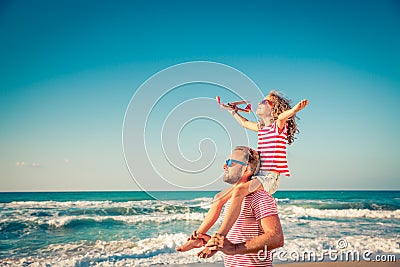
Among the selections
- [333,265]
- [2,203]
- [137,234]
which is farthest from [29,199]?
[333,265]

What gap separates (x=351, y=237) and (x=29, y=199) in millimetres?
15367

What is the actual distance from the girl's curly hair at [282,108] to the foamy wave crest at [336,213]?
14.0 m

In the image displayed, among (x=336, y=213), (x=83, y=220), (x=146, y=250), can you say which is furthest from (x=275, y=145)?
(x=336, y=213)

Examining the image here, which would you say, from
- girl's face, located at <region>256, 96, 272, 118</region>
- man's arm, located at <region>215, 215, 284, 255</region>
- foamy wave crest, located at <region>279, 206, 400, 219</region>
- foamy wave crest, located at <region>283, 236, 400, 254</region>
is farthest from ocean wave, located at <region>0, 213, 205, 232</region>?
man's arm, located at <region>215, 215, 284, 255</region>

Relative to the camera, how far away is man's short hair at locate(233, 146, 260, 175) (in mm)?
1477

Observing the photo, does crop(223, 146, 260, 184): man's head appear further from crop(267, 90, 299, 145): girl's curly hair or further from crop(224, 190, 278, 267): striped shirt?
crop(267, 90, 299, 145): girl's curly hair

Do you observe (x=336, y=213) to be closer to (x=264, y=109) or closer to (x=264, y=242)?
(x=264, y=109)

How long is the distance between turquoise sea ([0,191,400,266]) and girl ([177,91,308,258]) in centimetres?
438

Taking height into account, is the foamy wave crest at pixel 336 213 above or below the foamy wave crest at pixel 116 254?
above

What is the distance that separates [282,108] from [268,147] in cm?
22

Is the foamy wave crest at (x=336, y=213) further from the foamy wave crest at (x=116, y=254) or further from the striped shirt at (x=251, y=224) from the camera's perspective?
the striped shirt at (x=251, y=224)

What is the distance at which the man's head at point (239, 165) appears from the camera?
4.80 feet

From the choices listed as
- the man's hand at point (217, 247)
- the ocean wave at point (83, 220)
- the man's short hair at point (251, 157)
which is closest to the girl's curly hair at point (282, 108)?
the man's short hair at point (251, 157)

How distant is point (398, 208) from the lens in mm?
20266
